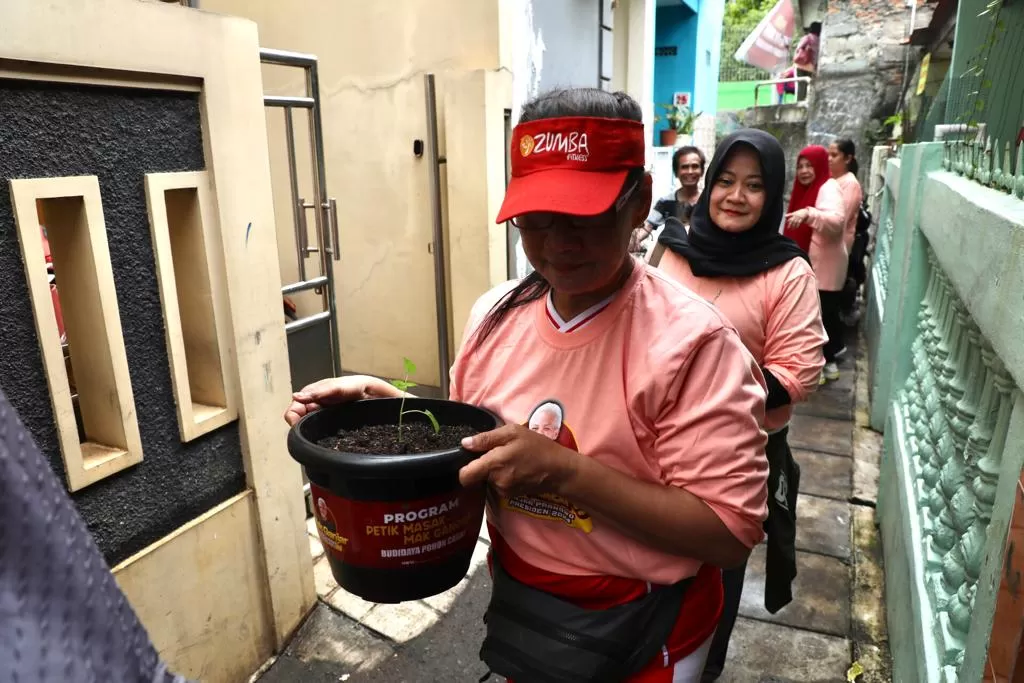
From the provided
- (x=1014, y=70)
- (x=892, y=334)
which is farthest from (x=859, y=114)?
(x=1014, y=70)

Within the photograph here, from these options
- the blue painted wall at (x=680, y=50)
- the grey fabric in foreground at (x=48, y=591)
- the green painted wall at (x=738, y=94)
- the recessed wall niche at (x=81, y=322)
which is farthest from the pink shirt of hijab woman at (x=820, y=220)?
the green painted wall at (x=738, y=94)

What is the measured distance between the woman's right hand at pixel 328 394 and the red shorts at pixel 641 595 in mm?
406

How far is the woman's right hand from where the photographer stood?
1.43 metres

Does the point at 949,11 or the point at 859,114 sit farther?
the point at 859,114

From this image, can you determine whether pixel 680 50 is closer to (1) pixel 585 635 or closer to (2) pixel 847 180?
(2) pixel 847 180

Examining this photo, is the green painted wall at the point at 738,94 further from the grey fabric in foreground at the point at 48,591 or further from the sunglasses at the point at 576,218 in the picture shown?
the grey fabric in foreground at the point at 48,591

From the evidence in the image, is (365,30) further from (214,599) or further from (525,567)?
(525,567)

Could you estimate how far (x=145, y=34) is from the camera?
79.3 inches

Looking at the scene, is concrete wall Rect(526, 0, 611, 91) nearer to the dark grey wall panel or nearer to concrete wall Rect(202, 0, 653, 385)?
concrete wall Rect(202, 0, 653, 385)

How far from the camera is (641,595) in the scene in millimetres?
1264

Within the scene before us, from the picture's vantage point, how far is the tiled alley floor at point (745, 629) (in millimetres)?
2668

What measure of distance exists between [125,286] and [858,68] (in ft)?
37.8

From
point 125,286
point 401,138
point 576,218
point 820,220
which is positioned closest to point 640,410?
point 576,218

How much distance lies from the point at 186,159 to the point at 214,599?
1463 millimetres
